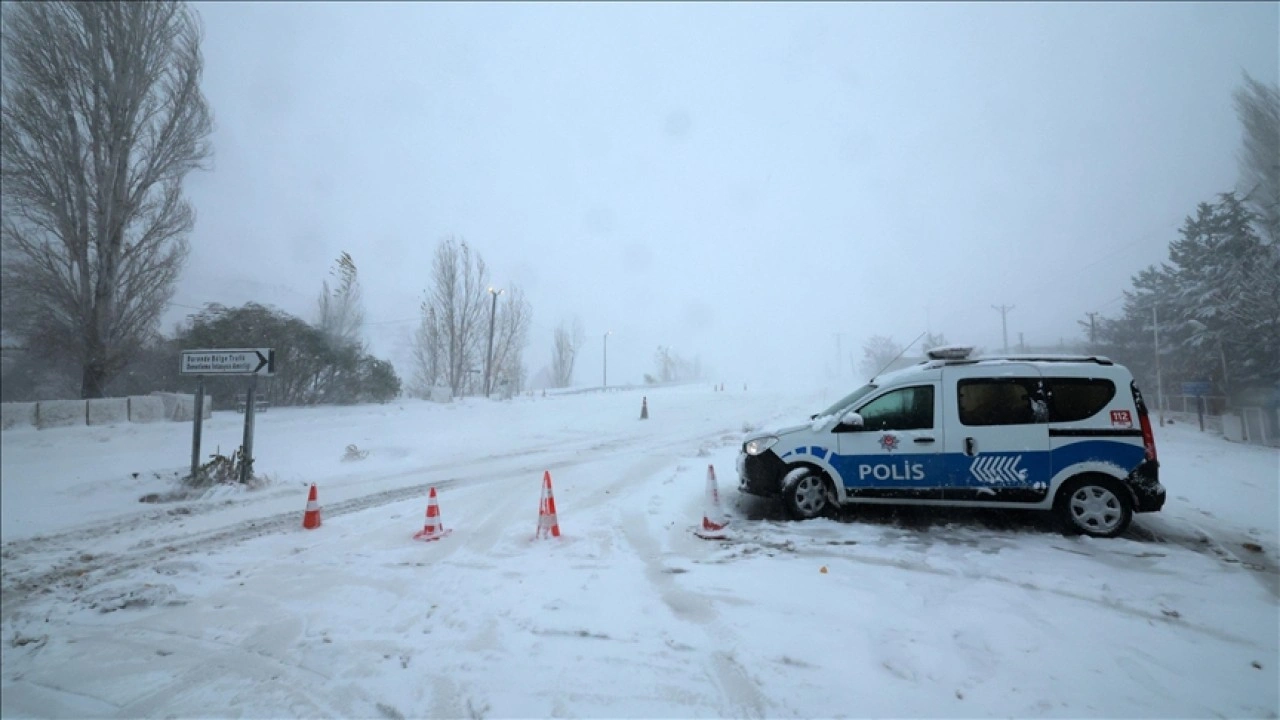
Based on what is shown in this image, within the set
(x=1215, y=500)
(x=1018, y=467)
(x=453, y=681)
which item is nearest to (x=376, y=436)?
(x=453, y=681)

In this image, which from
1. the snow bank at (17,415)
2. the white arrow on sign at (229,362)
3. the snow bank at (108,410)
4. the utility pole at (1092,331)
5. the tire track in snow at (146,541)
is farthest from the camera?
the utility pole at (1092,331)

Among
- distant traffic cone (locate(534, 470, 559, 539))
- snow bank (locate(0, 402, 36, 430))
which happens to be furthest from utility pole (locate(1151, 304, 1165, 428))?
snow bank (locate(0, 402, 36, 430))

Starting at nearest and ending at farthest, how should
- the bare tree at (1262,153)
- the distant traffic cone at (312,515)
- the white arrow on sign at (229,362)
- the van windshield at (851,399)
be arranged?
→ the bare tree at (1262,153) → the white arrow on sign at (229,362) → the distant traffic cone at (312,515) → the van windshield at (851,399)

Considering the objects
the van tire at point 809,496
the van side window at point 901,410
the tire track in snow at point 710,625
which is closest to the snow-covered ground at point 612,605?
the tire track in snow at point 710,625

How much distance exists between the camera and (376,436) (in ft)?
42.4

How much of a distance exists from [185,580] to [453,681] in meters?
3.33

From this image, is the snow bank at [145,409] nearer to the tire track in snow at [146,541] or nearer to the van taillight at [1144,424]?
the tire track in snow at [146,541]

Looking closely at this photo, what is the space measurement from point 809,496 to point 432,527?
464cm

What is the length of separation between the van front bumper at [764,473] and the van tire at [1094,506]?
9.73ft

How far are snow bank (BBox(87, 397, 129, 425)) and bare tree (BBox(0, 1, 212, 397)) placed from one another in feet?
0.38

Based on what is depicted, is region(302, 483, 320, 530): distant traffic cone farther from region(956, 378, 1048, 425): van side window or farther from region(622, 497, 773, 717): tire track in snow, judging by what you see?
region(956, 378, 1048, 425): van side window

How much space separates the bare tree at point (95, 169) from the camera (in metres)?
2.28

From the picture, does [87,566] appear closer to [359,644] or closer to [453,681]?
[359,644]

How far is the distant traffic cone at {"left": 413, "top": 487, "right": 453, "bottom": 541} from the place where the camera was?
6031 millimetres
